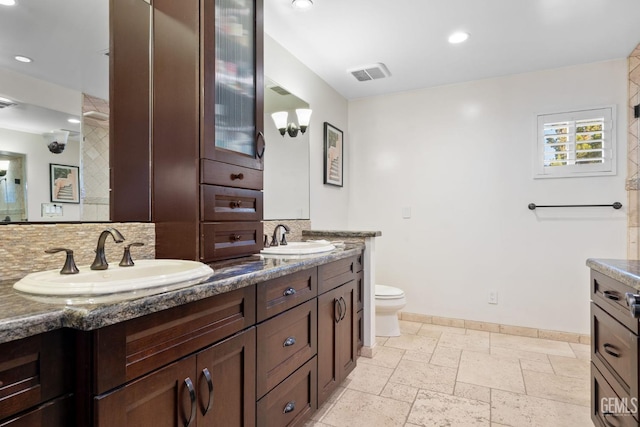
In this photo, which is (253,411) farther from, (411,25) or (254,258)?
(411,25)

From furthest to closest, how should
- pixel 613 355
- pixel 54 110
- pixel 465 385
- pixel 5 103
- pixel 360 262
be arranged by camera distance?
1. pixel 360 262
2. pixel 465 385
3. pixel 613 355
4. pixel 54 110
5. pixel 5 103

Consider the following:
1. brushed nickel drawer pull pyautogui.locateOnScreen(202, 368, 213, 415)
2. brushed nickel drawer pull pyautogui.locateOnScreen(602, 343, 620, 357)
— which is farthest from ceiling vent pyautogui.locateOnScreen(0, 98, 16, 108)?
brushed nickel drawer pull pyautogui.locateOnScreen(602, 343, 620, 357)

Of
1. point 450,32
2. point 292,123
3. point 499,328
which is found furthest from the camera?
point 499,328

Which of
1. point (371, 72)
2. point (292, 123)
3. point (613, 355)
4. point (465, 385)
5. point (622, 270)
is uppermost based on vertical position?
point (371, 72)

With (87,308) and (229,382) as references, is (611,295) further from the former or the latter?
(87,308)

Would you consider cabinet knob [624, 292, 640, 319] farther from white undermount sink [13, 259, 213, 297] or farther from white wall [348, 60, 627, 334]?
white wall [348, 60, 627, 334]

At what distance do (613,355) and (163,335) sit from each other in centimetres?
167

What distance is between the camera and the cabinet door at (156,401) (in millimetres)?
804

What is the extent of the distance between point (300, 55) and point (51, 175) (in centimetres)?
202

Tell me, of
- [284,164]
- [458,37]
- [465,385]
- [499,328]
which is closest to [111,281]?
[284,164]

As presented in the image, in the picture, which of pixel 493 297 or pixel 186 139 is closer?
pixel 186 139

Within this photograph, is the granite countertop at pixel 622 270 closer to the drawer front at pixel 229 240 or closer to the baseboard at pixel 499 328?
the drawer front at pixel 229 240

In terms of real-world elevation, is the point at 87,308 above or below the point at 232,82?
below

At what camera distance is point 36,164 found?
4.10 ft
